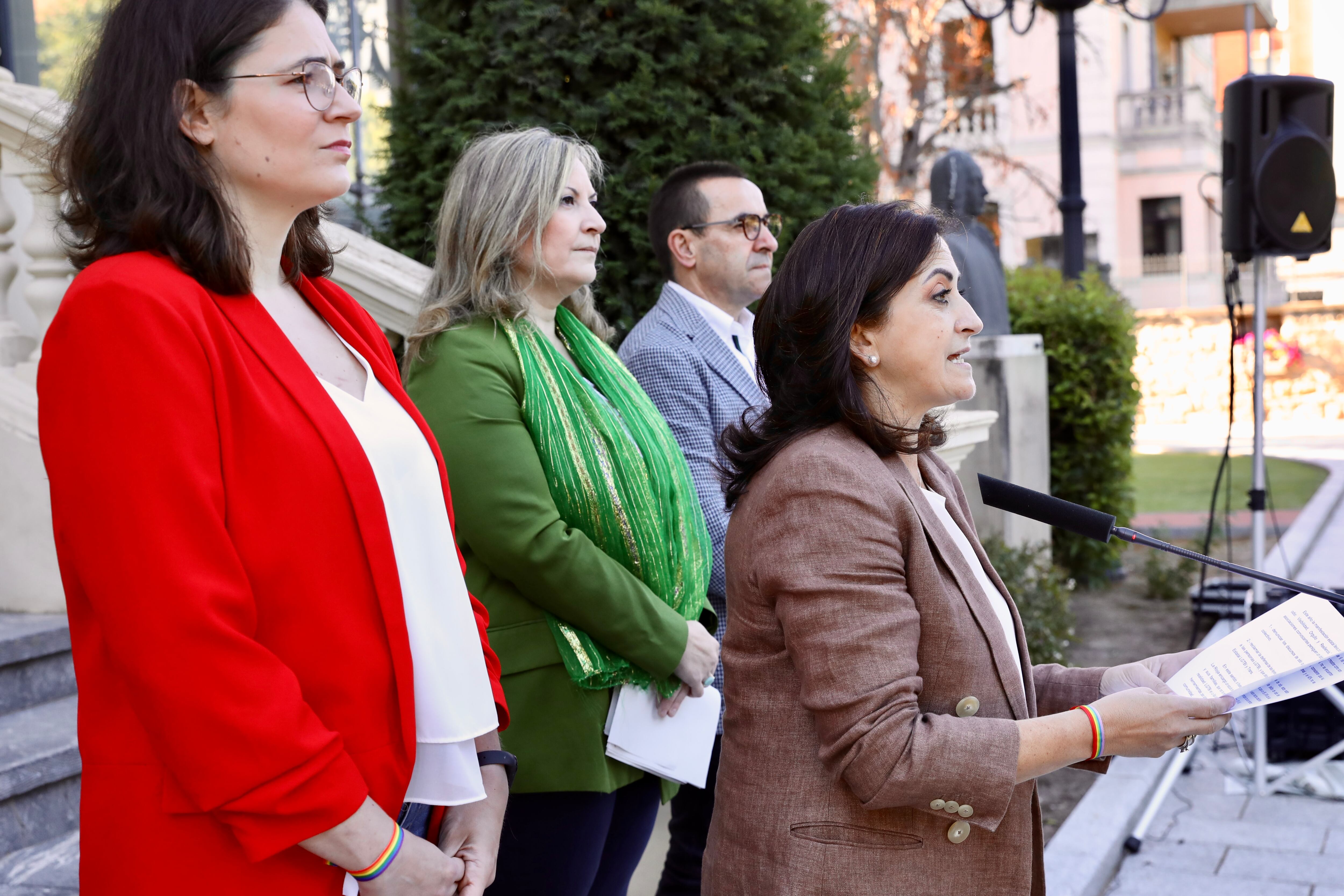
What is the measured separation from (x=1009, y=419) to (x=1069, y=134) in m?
2.73

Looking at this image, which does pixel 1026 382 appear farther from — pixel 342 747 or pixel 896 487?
pixel 342 747

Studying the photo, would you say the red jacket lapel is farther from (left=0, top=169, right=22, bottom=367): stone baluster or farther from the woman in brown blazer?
(left=0, top=169, right=22, bottom=367): stone baluster

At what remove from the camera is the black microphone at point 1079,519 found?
195 centimetres

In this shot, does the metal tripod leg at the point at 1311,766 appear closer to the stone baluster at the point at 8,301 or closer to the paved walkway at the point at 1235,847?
the paved walkway at the point at 1235,847

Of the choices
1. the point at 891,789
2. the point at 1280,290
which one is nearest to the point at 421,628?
the point at 891,789

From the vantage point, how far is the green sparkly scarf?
232 cm

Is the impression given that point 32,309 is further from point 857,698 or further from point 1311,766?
point 1311,766

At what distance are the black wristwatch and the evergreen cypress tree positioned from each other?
2700 millimetres

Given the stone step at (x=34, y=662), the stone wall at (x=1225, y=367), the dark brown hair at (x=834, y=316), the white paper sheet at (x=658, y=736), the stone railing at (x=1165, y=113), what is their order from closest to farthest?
the dark brown hair at (x=834, y=316)
the white paper sheet at (x=658, y=736)
the stone step at (x=34, y=662)
the stone wall at (x=1225, y=367)
the stone railing at (x=1165, y=113)

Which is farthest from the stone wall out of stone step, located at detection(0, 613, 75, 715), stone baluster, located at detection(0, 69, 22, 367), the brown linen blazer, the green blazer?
the brown linen blazer

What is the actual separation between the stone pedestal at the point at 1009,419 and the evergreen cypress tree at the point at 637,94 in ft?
7.67

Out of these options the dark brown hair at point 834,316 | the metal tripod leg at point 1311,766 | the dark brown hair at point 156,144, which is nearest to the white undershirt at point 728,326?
the dark brown hair at point 834,316

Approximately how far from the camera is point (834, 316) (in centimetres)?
184

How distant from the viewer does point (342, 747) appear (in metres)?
1.36
